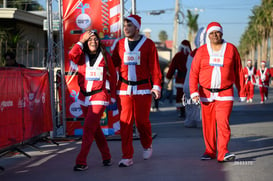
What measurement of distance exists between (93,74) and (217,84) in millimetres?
1843

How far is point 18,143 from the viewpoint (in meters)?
8.27

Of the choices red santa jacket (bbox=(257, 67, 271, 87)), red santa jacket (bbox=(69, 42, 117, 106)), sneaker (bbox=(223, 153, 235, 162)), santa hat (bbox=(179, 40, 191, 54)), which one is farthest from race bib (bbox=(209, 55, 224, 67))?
red santa jacket (bbox=(257, 67, 271, 87))

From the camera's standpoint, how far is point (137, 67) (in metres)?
7.64

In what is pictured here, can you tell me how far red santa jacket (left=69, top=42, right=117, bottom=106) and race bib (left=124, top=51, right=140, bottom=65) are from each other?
9.8 inches

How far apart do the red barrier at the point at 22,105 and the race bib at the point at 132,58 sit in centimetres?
187

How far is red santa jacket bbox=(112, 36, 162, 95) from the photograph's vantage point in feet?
25.0

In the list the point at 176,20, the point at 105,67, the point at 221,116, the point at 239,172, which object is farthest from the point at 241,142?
the point at 176,20

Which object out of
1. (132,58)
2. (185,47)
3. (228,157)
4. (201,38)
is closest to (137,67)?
(132,58)

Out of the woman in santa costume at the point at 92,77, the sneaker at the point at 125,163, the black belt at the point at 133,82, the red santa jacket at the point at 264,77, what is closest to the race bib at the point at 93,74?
the woman in santa costume at the point at 92,77

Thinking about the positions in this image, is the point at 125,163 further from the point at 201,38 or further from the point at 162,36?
the point at 162,36

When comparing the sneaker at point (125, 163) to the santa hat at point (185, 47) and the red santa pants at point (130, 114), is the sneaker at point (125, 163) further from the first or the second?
the santa hat at point (185, 47)

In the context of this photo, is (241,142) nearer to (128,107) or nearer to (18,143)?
(128,107)

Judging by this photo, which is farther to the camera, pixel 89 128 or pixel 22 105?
pixel 22 105

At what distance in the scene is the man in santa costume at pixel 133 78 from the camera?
7.61 meters
